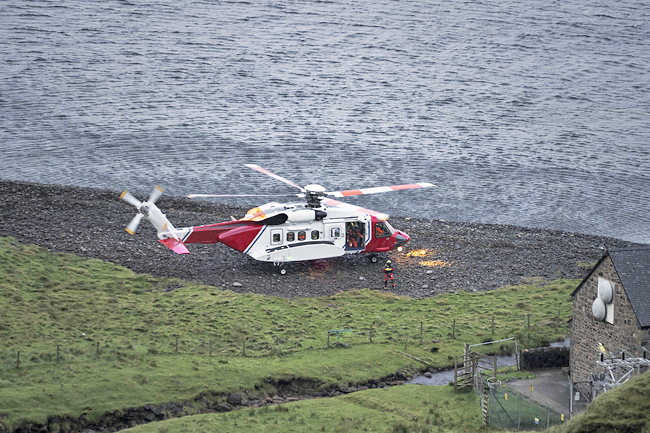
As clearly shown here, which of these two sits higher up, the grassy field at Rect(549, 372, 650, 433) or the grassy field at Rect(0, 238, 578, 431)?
the grassy field at Rect(549, 372, 650, 433)

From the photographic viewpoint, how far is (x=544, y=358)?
33.2m

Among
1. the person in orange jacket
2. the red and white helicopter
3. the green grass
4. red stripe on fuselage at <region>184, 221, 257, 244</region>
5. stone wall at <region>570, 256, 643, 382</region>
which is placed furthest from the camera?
the person in orange jacket

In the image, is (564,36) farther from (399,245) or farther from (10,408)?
(10,408)

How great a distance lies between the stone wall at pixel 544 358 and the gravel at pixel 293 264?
39.6 feet

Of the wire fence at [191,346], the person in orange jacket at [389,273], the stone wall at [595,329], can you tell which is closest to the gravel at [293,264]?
the person in orange jacket at [389,273]

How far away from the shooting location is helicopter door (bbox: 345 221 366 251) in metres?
46.8

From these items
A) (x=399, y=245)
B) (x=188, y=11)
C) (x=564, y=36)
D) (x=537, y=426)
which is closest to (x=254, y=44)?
(x=188, y=11)

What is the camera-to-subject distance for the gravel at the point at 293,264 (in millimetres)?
45344

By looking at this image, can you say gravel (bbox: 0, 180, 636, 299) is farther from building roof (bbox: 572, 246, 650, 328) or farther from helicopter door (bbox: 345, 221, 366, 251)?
building roof (bbox: 572, 246, 650, 328)

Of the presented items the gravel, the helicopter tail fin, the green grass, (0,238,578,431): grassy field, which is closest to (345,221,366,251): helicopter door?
the gravel

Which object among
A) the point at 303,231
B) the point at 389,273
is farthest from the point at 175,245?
the point at 389,273

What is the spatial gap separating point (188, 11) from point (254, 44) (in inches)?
642

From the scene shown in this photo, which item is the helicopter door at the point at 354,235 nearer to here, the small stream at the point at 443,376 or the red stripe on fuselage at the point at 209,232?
the red stripe on fuselage at the point at 209,232

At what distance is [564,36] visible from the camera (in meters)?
117
